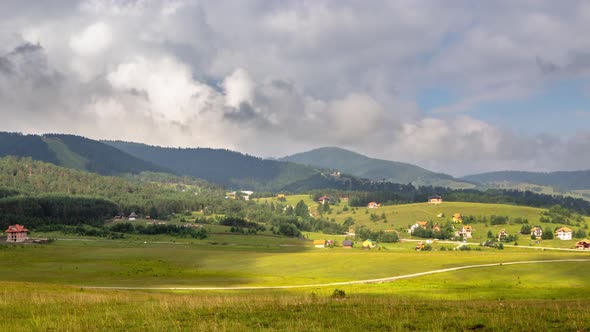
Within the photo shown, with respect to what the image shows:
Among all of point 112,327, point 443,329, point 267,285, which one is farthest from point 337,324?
point 267,285

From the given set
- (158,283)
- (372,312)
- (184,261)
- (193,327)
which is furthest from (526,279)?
(184,261)

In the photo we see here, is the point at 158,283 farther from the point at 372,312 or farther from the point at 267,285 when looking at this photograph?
the point at 372,312

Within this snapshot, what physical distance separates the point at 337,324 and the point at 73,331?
11.7m

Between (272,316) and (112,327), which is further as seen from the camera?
(272,316)

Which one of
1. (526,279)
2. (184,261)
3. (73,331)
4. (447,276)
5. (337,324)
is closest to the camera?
(73,331)

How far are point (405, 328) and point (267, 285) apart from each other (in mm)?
53523

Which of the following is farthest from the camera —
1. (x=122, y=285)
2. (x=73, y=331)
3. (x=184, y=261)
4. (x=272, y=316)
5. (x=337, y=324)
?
(x=184, y=261)

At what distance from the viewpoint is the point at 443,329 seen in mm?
22516

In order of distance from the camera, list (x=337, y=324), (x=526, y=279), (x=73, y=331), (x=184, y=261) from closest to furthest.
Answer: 1. (x=73, y=331)
2. (x=337, y=324)
3. (x=526, y=279)
4. (x=184, y=261)

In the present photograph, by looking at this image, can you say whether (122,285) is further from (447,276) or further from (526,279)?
(526,279)

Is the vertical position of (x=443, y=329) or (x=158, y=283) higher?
(x=443, y=329)

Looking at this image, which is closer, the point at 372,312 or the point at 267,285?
the point at 372,312

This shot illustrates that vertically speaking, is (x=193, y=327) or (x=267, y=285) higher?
(x=193, y=327)

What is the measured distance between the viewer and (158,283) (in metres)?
74.2
